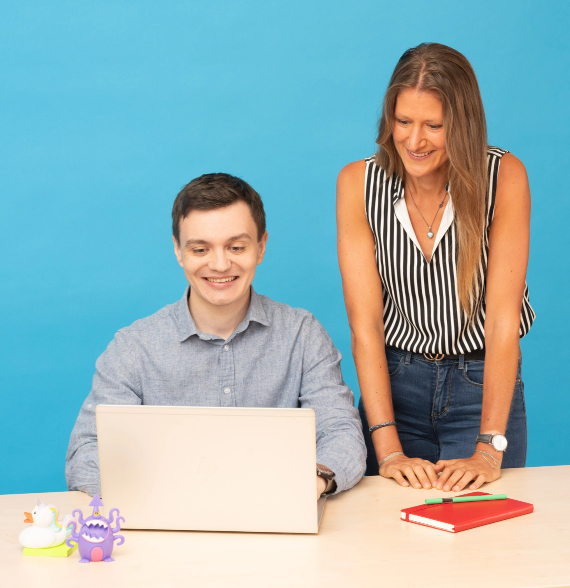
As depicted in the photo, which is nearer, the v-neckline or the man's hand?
the man's hand

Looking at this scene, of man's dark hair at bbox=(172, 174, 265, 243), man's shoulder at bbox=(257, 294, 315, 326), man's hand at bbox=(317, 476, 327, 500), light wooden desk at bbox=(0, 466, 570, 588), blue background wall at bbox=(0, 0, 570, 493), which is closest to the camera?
light wooden desk at bbox=(0, 466, 570, 588)

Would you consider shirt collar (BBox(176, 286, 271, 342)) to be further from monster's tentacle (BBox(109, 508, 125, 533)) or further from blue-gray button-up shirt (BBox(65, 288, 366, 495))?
monster's tentacle (BBox(109, 508, 125, 533))

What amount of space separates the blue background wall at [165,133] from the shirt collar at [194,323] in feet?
5.04

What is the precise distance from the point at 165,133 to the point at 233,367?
1.83m

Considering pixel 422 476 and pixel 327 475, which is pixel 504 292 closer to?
pixel 422 476

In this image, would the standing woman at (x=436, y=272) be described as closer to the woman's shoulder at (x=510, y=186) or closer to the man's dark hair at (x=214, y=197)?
the woman's shoulder at (x=510, y=186)

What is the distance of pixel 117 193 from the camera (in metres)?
3.49

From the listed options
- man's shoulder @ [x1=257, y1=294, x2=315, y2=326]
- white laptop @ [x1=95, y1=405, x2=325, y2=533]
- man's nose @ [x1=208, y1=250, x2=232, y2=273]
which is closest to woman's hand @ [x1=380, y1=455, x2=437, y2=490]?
white laptop @ [x1=95, y1=405, x2=325, y2=533]

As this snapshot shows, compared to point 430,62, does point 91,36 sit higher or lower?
higher

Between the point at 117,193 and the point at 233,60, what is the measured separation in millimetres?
746

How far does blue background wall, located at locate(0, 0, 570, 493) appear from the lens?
342cm

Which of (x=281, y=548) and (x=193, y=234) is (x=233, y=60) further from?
(x=281, y=548)

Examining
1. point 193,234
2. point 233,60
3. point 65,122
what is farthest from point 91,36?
point 193,234

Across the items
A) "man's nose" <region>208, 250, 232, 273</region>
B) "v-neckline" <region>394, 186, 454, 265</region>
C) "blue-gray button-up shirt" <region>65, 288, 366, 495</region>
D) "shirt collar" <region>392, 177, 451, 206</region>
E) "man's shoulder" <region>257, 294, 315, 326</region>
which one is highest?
"shirt collar" <region>392, 177, 451, 206</region>
